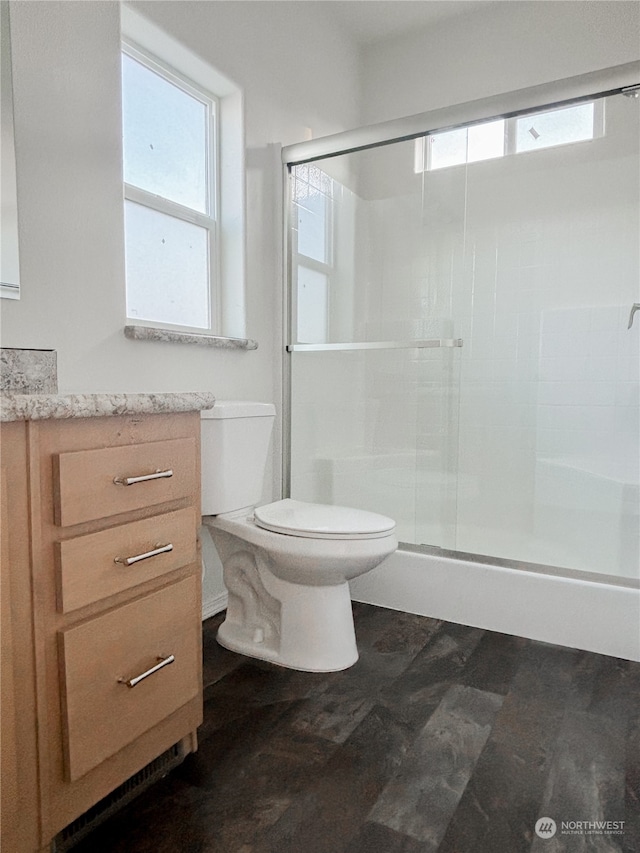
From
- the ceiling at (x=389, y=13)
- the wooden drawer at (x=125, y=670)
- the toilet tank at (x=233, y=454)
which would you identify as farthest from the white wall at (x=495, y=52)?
the wooden drawer at (x=125, y=670)

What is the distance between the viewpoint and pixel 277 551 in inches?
67.6

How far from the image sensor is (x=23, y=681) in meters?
0.95

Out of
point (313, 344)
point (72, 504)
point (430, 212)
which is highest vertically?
point (430, 212)

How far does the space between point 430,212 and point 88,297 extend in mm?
1372

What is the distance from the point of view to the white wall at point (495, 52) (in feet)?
8.47

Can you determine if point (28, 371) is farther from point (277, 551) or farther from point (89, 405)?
point (277, 551)

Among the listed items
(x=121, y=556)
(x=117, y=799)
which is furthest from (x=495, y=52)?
(x=117, y=799)

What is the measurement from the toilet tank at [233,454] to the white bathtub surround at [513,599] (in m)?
0.73

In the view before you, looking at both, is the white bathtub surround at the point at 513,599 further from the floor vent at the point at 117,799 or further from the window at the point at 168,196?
the window at the point at 168,196

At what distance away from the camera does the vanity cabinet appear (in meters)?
0.94

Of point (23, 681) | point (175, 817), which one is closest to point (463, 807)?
point (175, 817)

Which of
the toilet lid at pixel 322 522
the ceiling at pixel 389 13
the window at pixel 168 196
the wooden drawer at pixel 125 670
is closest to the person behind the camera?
the wooden drawer at pixel 125 670

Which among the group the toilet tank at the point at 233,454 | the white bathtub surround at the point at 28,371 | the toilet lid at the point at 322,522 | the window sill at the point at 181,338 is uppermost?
the window sill at the point at 181,338

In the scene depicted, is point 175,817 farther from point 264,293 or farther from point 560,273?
point 560,273
